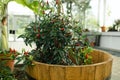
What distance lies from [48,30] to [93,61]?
793 millimetres

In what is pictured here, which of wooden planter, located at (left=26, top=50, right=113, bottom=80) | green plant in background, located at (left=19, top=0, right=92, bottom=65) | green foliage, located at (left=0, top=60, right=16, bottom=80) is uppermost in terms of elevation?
green plant in background, located at (left=19, top=0, right=92, bottom=65)

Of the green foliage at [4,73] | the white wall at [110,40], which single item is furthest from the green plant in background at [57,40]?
the white wall at [110,40]

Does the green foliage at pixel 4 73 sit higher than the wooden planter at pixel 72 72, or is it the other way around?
the wooden planter at pixel 72 72

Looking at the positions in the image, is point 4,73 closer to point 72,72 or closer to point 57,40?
point 57,40

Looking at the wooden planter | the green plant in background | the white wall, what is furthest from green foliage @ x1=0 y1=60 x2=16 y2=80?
the white wall

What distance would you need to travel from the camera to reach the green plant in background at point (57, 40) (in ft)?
5.92

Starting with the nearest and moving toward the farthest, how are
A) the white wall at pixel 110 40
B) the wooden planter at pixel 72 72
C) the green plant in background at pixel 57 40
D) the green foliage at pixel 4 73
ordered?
the wooden planter at pixel 72 72 < the green plant in background at pixel 57 40 < the green foliage at pixel 4 73 < the white wall at pixel 110 40

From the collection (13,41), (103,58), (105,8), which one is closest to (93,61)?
(103,58)

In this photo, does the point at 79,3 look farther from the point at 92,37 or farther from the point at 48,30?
the point at 48,30

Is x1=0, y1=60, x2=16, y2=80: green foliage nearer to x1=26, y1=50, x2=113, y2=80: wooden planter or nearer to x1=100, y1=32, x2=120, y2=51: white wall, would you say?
x1=26, y1=50, x2=113, y2=80: wooden planter

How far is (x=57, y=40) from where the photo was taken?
181 centimetres

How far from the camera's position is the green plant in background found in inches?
71.1

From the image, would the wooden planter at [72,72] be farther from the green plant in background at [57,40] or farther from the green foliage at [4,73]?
the green foliage at [4,73]

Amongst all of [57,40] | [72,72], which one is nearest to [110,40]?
[57,40]
